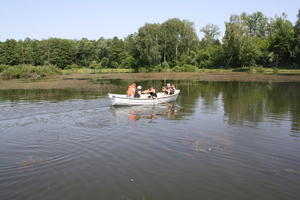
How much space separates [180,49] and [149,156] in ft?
243

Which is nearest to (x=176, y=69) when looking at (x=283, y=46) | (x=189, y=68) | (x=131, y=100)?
(x=189, y=68)

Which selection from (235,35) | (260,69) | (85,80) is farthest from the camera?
(235,35)

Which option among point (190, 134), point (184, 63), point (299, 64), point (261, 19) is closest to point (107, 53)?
point (184, 63)

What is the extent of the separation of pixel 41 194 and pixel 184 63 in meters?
71.6

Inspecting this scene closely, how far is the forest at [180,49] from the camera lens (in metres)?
66.7

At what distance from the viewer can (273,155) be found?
888 centimetres

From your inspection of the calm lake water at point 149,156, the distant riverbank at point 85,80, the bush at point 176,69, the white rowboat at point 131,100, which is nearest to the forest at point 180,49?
the bush at point 176,69

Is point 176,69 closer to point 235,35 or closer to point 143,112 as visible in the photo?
point 235,35

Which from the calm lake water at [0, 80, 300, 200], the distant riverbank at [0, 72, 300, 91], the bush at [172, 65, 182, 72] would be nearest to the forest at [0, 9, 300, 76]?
the bush at [172, 65, 182, 72]

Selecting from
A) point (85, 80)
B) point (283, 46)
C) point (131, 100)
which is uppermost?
point (283, 46)

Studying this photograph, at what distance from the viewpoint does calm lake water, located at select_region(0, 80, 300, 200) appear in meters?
6.66

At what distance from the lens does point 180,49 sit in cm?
8012

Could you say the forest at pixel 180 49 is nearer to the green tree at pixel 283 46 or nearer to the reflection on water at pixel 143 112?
the green tree at pixel 283 46

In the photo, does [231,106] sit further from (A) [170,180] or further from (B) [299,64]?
(B) [299,64]
